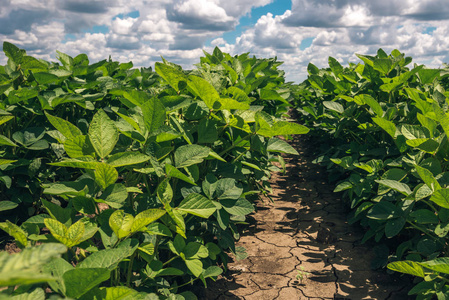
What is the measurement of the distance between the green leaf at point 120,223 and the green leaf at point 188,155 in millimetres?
416

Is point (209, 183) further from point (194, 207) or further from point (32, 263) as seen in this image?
point (32, 263)

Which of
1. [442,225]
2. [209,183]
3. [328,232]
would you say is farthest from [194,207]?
[328,232]

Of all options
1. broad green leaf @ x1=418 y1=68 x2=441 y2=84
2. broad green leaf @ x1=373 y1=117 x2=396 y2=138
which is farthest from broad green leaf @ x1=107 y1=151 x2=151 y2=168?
broad green leaf @ x1=418 y1=68 x2=441 y2=84

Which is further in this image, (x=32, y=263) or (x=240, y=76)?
(x=240, y=76)

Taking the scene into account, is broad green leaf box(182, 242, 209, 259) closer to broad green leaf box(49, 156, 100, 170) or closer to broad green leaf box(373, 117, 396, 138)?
broad green leaf box(49, 156, 100, 170)

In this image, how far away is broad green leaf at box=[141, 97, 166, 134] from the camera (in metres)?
1.56

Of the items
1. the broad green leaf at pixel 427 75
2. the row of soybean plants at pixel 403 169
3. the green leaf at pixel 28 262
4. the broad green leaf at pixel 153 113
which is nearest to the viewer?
the green leaf at pixel 28 262

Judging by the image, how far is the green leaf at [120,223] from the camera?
3.92 feet

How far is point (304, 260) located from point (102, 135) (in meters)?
2.22

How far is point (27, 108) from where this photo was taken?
263 centimetres

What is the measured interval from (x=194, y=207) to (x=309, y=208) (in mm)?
2888

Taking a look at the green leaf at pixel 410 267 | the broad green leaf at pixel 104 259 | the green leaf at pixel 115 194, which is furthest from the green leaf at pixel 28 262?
the green leaf at pixel 410 267

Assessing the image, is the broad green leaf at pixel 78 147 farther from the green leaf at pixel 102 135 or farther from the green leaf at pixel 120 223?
the green leaf at pixel 120 223

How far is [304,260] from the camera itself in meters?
3.04
